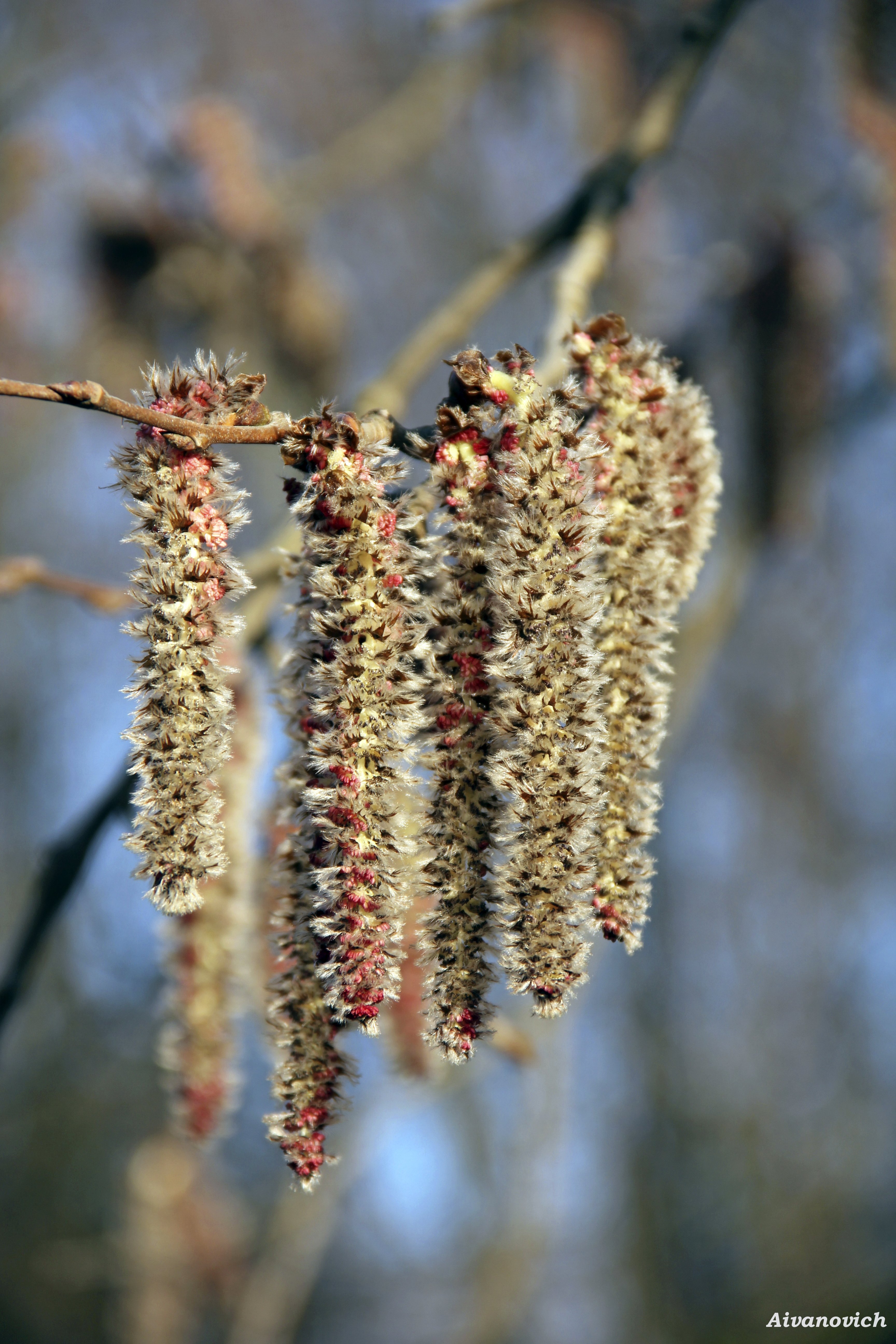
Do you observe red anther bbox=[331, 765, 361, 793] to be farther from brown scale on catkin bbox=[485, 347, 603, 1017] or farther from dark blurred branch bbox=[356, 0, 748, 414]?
dark blurred branch bbox=[356, 0, 748, 414]

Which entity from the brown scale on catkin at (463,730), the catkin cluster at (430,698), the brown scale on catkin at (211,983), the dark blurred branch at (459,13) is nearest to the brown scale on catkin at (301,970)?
the catkin cluster at (430,698)

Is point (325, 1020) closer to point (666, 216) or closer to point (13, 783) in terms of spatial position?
point (666, 216)

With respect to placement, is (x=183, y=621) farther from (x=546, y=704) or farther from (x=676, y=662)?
(x=676, y=662)

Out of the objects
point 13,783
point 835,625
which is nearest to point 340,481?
point 835,625

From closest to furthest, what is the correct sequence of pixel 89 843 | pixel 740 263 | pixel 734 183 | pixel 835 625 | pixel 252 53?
pixel 89 843
pixel 740 263
pixel 734 183
pixel 252 53
pixel 835 625

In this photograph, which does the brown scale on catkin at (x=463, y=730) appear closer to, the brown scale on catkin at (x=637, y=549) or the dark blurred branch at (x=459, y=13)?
the brown scale on catkin at (x=637, y=549)

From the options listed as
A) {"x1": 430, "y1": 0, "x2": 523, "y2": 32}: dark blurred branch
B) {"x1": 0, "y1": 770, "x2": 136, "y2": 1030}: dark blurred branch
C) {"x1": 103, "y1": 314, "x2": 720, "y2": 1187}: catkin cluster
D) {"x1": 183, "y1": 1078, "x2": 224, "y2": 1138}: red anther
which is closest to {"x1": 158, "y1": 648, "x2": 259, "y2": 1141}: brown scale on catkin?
{"x1": 183, "y1": 1078, "x2": 224, "y2": 1138}: red anther
